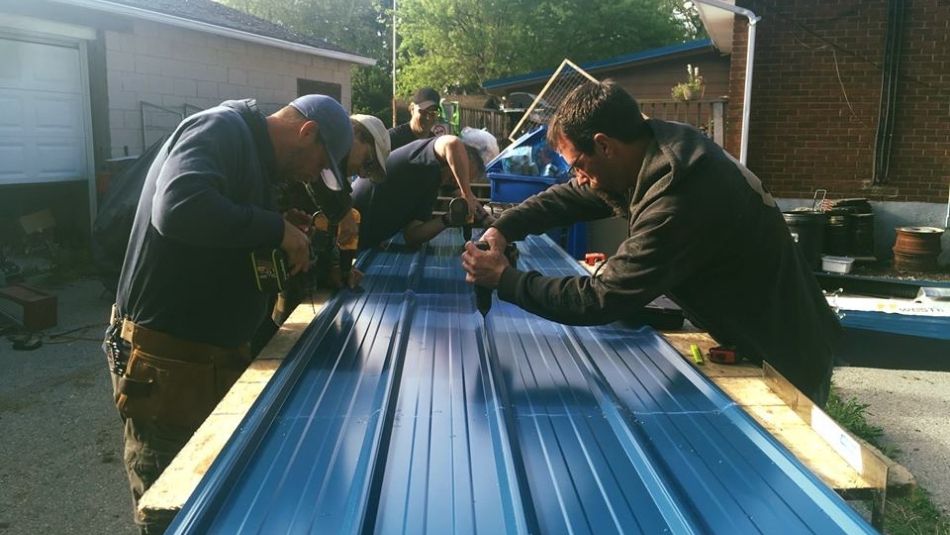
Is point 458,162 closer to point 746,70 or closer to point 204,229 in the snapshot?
point 204,229

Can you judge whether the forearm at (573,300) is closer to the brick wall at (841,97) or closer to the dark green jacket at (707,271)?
the dark green jacket at (707,271)

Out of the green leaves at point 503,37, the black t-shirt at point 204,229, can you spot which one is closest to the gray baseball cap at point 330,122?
the black t-shirt at point 204,229

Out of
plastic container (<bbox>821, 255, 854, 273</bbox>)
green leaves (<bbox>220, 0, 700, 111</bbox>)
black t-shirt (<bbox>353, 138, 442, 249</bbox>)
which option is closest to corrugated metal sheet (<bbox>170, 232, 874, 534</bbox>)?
black t-shirt (<bbox>353, 138, 442, 249</bbox>)

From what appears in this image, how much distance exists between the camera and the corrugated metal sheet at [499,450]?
1.53m

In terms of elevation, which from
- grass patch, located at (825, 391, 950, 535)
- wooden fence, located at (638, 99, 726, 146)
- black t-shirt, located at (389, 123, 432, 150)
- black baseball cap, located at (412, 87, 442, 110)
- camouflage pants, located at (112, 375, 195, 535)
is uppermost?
wooden fence, located at (638, 99, 726, 146)

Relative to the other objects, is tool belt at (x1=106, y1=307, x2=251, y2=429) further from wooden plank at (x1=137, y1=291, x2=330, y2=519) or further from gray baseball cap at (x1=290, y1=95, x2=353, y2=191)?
gray baseball cap at (x1=290, y1=95, x2=353, y2=191)

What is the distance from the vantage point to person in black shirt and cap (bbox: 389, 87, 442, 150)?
21.5 feet

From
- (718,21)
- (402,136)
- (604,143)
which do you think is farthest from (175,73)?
(604,143)

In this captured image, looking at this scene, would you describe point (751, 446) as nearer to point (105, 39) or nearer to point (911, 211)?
point (911, 211)

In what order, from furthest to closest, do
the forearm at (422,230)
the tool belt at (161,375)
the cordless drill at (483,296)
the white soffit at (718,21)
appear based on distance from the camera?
the white soffit at (718,21) → the forearm at (422,230) → the cordless drill at (483,296) → the tool belt at (161,375)

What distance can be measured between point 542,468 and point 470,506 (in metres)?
0.25

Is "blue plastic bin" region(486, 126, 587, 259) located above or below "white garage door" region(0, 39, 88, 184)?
below

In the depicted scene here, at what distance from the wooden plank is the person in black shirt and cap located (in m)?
4.08

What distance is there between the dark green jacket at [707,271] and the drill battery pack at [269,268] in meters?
0.73
